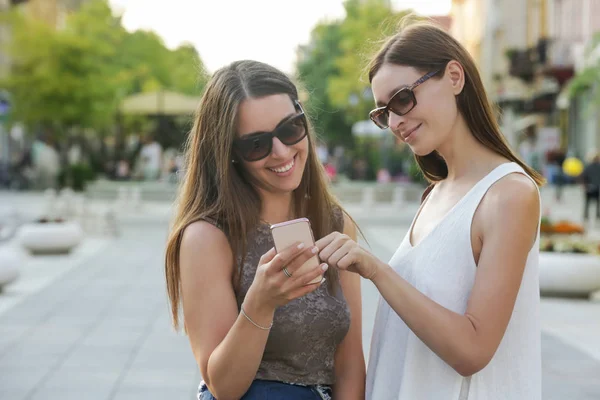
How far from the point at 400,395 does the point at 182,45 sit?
2998 inches

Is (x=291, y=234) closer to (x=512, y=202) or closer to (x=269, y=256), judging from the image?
(x=269, y=256)

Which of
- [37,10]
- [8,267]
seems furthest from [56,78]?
[8,267]

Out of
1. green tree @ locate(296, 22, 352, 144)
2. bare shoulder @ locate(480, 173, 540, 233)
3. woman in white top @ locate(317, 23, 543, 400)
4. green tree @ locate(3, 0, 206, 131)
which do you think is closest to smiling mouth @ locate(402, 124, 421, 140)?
woman in white top @ locate(317, 23, 543, 400)

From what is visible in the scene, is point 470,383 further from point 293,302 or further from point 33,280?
point 33,280

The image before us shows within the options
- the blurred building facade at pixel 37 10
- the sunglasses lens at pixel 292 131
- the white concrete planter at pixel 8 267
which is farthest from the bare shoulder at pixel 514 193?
the blurred building facade at pixel 37 10

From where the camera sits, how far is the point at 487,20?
206 feet

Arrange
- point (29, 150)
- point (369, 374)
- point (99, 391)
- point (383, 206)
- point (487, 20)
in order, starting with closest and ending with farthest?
1. point (369, 374)
2. point (99, 391)
3. point (383, 206)
4. point (29, 150)
5. point (487, 20)

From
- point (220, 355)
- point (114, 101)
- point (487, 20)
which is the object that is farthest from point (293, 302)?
point (487, 20)

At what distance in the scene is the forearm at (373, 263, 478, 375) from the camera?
221 centimetres

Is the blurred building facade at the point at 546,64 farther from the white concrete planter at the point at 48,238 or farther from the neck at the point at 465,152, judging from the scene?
the neck at the point at 465,152

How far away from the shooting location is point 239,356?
2375mm

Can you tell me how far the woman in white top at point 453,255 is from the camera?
2.22 m

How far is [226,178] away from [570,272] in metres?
8.39

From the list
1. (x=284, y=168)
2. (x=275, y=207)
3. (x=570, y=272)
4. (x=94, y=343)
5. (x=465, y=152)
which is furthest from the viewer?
(x=570, y=272)
